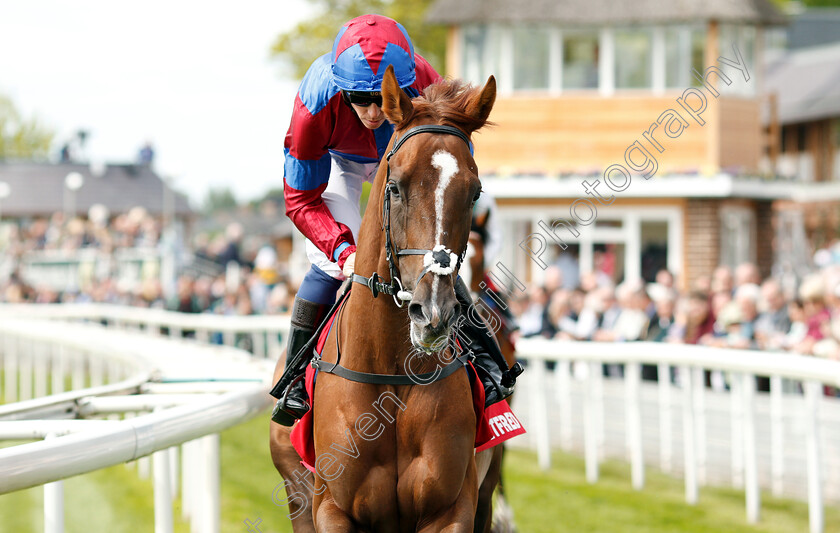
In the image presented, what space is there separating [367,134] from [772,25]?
13990mm

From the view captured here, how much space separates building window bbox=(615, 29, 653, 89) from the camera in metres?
14.6

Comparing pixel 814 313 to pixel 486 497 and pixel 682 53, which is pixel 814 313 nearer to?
pixel 486 497

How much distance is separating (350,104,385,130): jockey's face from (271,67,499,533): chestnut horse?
0.75 feet

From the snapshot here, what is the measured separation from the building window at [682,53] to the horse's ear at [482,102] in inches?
501

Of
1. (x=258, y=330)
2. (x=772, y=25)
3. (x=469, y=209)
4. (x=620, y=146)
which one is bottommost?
(x=258, y=330)

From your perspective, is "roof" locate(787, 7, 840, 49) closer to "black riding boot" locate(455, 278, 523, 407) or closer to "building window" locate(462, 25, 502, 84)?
"building window" locate(462, 25, 502, 84)

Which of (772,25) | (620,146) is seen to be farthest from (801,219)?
(620,146)

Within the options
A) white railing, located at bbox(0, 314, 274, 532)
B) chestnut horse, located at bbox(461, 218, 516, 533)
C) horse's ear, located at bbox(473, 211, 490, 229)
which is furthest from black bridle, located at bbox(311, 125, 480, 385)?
horse's ear, located at bbox(473, 211, 490, 229)

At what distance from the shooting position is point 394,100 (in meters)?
2.55

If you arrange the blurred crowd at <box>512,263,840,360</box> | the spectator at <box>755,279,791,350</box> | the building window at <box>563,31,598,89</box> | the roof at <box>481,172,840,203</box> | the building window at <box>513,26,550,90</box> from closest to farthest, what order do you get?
1. the blurred crowd at <box>512,263,840,360</box>
2. the spectator at <box>755,279,791,350</box>
3. the roof at <box>481,172,840,203</box>
4. the building window at <box>563,31,598,89</box>
5. the building window at <box>513,26,550,90</box>

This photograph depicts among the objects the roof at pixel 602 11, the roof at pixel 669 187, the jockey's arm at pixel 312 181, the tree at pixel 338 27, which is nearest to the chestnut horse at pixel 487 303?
the jockey's arm at pixel 312 181

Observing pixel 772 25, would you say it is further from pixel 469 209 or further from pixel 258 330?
pixel 469 209

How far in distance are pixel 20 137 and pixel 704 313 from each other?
2063 inches

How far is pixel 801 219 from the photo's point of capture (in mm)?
20188
